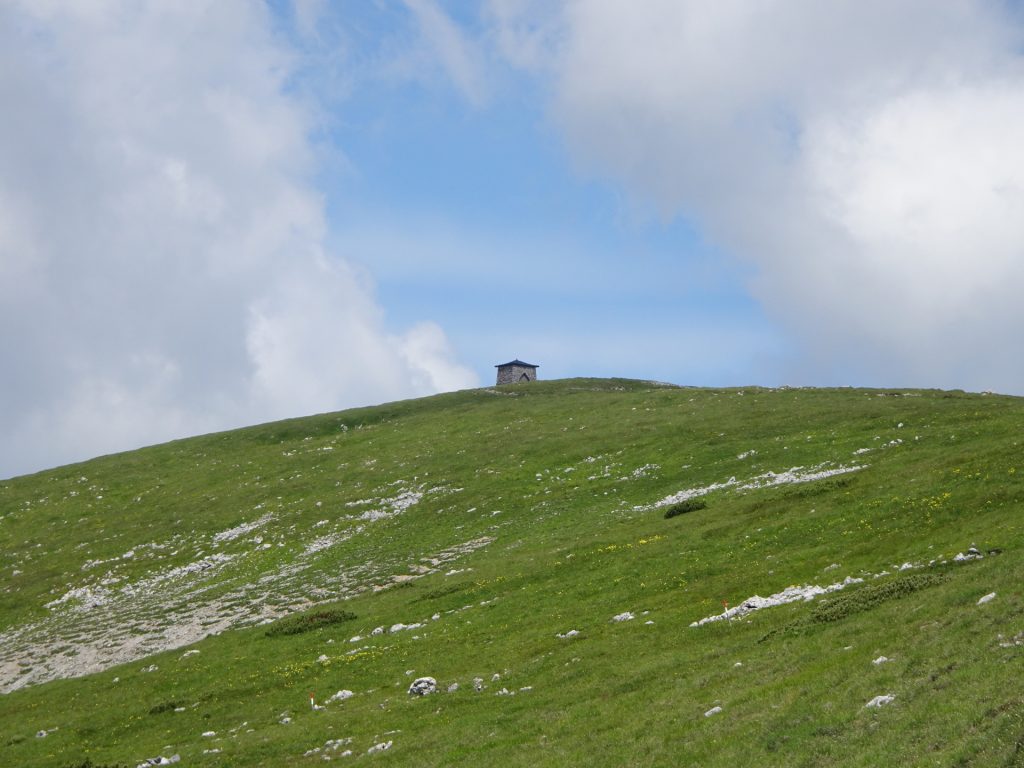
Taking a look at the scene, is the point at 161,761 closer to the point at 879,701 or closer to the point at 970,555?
the point at 879,701

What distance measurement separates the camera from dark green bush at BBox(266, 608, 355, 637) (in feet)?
151

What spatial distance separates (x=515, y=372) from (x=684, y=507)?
335 ft

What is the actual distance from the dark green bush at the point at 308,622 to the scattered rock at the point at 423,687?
1529 cm

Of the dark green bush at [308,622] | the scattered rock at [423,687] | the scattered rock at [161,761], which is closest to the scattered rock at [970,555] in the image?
the scattered rock at [423,687]

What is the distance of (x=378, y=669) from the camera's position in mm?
36812

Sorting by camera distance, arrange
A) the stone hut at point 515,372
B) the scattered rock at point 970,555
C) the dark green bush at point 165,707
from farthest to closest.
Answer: the stone hut at point 515,372, the dark green bush at point 165,707, the scattered rock at point 970,555

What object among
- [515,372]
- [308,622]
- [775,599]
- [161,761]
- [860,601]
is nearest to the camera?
[860,601]

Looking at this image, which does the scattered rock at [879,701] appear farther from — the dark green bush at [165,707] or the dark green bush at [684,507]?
the dark green bush at [684,507]

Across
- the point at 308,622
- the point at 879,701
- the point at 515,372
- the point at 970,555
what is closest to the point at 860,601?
the point at 970,555

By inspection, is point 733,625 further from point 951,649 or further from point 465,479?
point 465,479

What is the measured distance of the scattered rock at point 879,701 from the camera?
19.6m

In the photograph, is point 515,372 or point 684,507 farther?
point 515,372

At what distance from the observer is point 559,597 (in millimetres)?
41562

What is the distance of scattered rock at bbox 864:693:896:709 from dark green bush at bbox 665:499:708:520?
32853 millimetres
